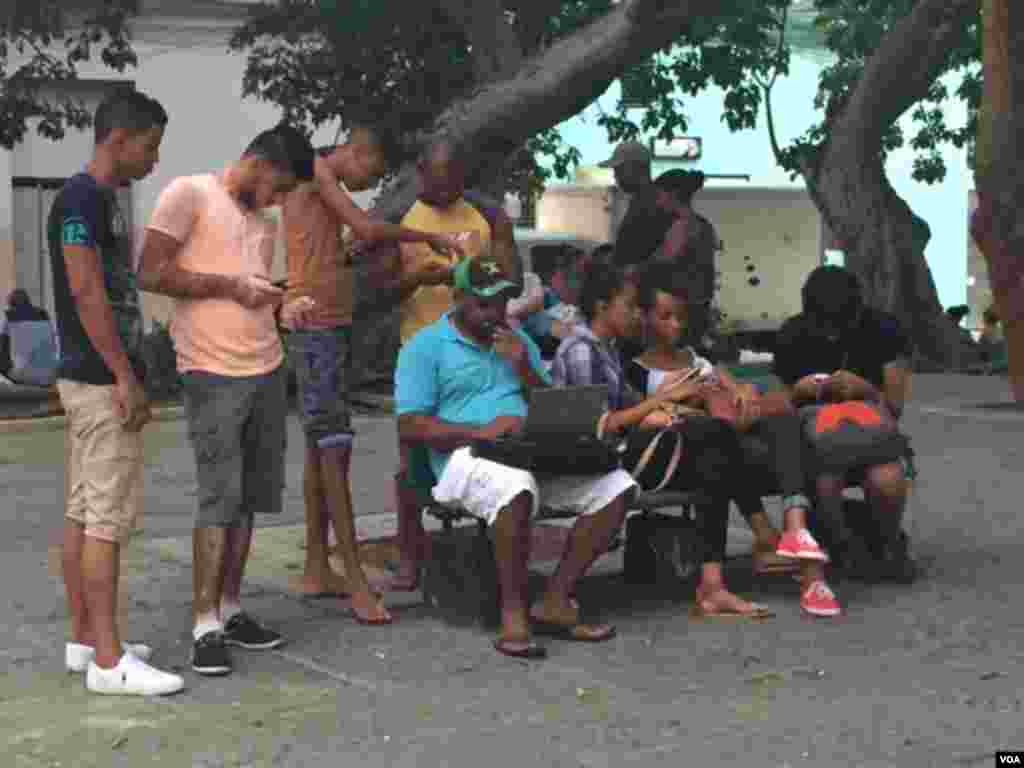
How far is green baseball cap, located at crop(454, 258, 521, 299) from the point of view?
22.4 feet

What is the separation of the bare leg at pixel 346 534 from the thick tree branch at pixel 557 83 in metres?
7.44

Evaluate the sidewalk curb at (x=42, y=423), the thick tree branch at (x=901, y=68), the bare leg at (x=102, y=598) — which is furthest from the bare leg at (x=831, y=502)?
the thick tree branch at (x=901, y=68)

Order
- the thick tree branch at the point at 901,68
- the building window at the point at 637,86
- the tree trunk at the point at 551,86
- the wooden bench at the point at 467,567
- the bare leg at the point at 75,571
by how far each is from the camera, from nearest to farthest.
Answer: the bare leg at the point at 75,571 → the wooden bench at the point at 467,567 → the tree trunk at the point at 551,86 → the thick tree branch at the point at 901,68 → the building window at the point at 637,86

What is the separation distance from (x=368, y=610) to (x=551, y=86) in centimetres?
871

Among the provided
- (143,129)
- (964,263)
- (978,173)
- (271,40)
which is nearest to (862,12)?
(271,40)

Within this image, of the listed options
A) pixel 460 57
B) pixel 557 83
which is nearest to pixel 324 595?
pixel 557 83

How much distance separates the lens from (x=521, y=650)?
6539 millimetres

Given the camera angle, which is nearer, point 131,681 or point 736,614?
point 131,681

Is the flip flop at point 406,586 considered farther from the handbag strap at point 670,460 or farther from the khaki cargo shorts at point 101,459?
the khaki cargo shorts at point 101,459

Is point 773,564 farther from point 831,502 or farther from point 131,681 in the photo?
point 131,681

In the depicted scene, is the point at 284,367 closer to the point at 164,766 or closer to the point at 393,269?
the point at 393,269

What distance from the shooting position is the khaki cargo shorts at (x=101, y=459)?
19.9 feet

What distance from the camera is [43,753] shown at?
18.0 feet

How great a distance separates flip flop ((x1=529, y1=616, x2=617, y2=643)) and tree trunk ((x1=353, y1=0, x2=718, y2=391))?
771 centimetres
